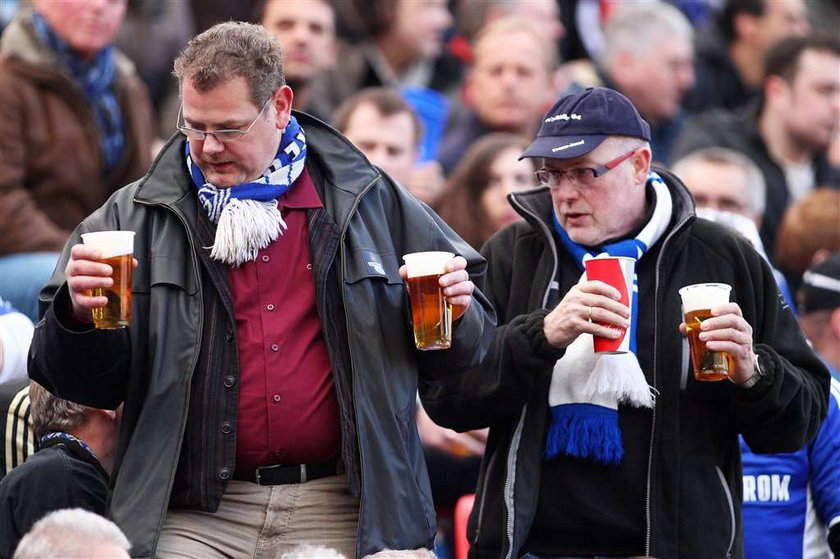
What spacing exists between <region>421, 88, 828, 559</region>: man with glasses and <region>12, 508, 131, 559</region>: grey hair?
166 centimetres

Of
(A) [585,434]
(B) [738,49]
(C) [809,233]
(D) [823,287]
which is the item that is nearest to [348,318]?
(A) [585,434]

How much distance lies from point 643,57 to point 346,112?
3.24 metres

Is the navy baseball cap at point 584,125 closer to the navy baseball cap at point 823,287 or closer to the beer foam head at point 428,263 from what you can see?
the beer foam head at point 428,263

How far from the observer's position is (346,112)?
30.5 ft

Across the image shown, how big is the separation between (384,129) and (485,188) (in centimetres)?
72

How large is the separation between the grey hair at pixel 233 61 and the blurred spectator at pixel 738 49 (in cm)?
839

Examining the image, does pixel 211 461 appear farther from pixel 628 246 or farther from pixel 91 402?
pixel 628 246

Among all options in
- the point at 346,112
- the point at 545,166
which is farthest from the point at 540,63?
the point at 545,166

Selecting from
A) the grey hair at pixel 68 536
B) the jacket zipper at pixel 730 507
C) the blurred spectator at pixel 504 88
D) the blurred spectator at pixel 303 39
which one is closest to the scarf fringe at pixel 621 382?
the jacket zipper at pixel 730 507

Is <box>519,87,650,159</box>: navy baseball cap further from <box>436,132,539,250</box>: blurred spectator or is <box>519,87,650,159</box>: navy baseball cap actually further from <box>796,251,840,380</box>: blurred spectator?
<box>436,132,539,250</box>: blurred spectator

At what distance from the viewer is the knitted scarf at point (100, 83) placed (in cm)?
830

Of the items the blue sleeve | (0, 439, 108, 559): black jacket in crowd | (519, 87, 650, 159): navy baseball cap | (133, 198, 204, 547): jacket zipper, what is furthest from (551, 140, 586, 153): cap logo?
(0, 439, 108, 559): black jacket in crowd

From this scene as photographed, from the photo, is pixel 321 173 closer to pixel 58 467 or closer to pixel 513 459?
pixel 513 459

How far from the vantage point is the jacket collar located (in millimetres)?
5371
